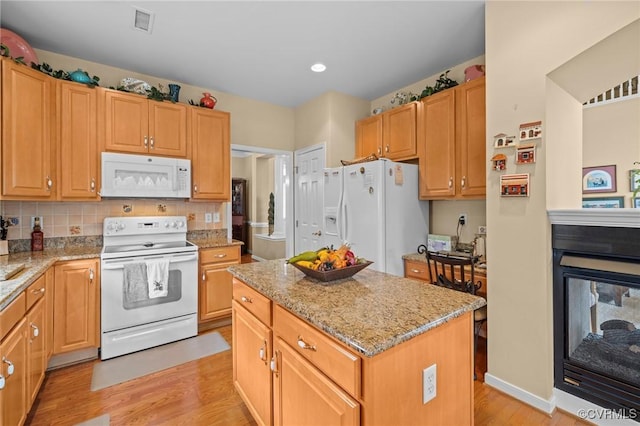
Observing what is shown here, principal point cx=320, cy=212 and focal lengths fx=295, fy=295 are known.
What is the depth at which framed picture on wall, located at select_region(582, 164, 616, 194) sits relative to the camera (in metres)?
2.72

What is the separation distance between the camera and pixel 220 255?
128 inches

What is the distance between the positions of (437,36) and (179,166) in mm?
2784

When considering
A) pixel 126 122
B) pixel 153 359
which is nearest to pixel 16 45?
pixel 126 122

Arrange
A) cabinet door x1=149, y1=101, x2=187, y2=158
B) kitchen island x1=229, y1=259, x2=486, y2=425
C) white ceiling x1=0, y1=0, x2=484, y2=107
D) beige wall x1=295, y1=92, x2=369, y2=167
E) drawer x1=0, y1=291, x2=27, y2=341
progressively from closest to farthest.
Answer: kitchen island x1=229, y1=259, x2=486, y2=425 < drawer x1=0, y1=291, x2=27, y2=341 < white ceiling x1=0, y1=0, x2=484, y2=107 < cabinet door x1=149, y1=101, x2=187, y2=158 < beige wall x1=295, y1=92, x2=369, y2=167

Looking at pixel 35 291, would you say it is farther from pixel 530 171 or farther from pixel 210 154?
pixel 530 171

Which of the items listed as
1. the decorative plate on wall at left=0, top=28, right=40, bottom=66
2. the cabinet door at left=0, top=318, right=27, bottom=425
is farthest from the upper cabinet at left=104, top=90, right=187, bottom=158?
the cabinet door at left=0, top=318, right=27, bottom=425

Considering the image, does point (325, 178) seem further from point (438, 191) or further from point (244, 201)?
point (244, 201)

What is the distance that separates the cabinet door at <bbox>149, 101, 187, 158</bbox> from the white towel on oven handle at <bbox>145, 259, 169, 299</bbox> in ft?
3.76

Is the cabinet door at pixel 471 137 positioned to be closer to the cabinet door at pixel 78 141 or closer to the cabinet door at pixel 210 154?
the cabinet door at pixel 210 154

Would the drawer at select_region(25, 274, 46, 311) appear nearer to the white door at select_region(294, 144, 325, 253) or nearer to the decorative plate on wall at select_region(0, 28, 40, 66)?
the decorative plate on wall at select_region(0, 28, 40, 66)

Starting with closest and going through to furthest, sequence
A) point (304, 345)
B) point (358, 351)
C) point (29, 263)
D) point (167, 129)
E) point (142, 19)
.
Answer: point (358, 351), point (304, 345), point (29, 263), point (142, 19), point (167, 129)

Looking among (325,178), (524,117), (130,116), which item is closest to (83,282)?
(130,116)

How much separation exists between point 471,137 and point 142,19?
9.67ft

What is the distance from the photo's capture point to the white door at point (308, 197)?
3875 mm
